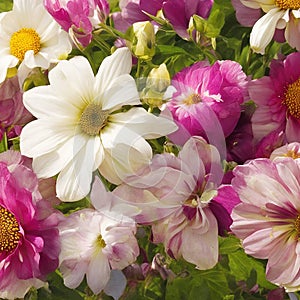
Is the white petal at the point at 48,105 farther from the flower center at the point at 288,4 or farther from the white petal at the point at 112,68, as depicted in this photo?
the flower center at the point at 288,4

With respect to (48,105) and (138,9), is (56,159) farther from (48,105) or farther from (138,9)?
(138,9)

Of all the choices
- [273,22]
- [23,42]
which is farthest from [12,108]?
[273,22]

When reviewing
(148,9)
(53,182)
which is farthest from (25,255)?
(148,9)

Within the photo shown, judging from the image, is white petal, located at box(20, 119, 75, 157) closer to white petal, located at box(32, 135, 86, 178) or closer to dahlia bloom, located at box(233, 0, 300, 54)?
white petal, located at box(32, 135, 86, 178)

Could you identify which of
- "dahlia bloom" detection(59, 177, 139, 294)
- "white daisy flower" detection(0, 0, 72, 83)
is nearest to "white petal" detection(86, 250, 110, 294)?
"dahlia bloom" detection(59, 177, 139, 294)

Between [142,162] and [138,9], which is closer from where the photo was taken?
[142,162]
